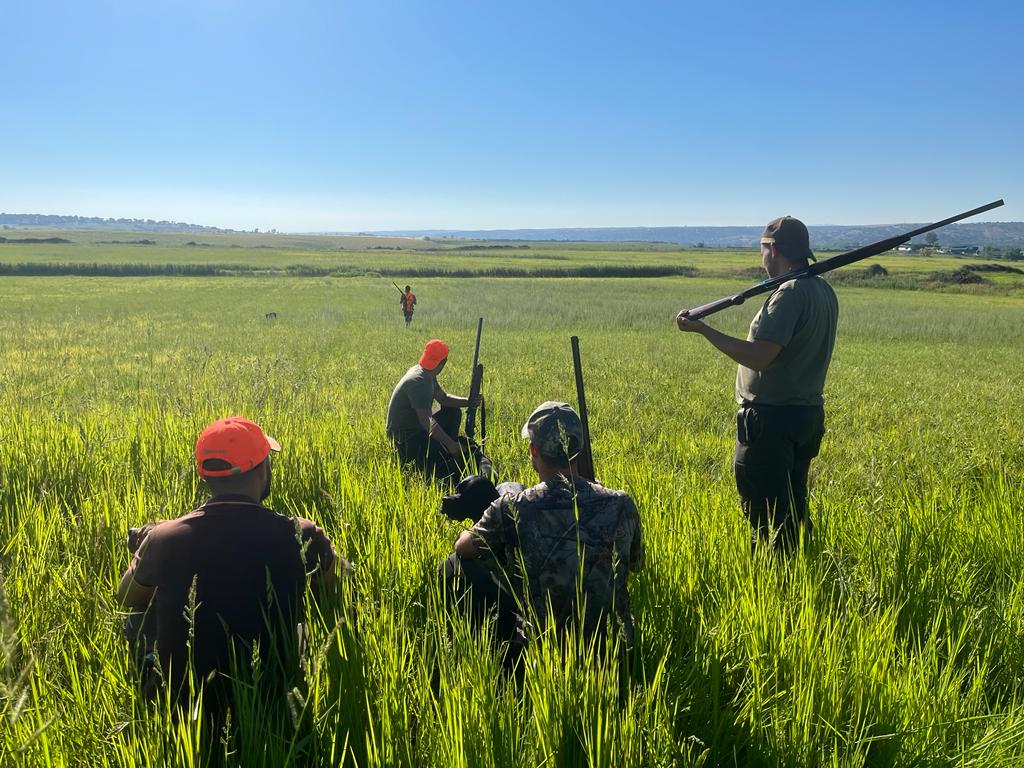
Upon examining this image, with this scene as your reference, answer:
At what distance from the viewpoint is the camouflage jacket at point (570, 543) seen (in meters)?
2.69

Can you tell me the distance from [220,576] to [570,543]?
139cm

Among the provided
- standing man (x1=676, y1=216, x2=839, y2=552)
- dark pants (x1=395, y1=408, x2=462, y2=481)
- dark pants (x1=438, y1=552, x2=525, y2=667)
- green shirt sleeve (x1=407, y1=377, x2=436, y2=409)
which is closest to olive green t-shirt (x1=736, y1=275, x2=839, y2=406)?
standing man (x1=676, y1=216, x2=839, y2=552)

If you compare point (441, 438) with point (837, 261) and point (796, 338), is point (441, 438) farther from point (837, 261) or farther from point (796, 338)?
point (837, 261)

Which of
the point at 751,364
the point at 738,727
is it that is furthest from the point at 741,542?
the point at 738,727

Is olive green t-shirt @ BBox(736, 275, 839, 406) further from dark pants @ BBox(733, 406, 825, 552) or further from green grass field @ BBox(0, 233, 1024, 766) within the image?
green grass field @ BBox(0, 233, 1024, 766)

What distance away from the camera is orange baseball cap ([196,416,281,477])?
252cm

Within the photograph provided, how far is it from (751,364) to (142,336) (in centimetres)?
1951

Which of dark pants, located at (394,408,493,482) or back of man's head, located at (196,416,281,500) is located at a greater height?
back of man's head, located at (196,416,281,500)

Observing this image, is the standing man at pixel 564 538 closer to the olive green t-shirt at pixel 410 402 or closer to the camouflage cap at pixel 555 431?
the camouflage cap at pixel 555 431

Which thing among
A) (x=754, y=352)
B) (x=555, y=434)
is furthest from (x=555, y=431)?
(x=754, y=352)

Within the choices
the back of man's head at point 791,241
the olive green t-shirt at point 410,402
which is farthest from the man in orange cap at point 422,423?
the back of man's head at point 791,241

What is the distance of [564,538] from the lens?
2.71 m

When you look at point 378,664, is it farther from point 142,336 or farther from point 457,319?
point 457,319

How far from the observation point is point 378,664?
243cm
